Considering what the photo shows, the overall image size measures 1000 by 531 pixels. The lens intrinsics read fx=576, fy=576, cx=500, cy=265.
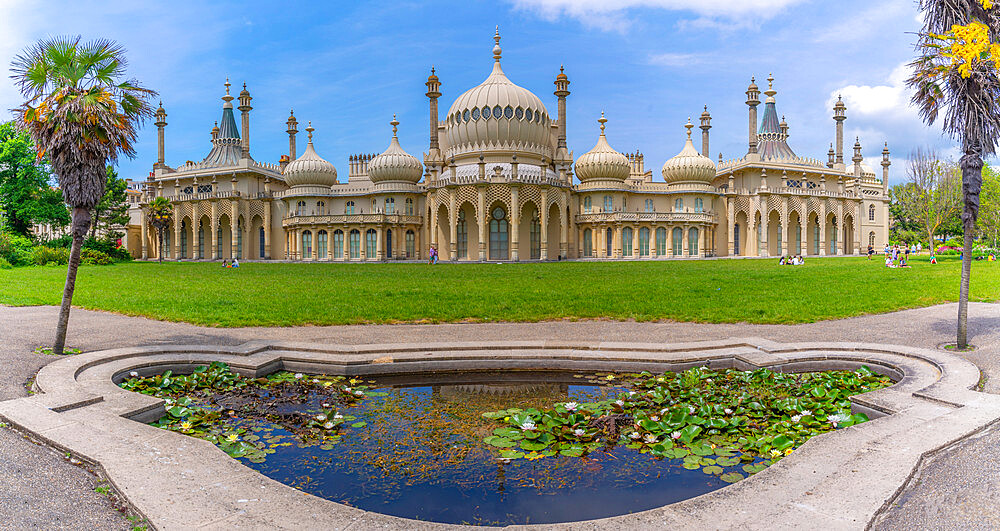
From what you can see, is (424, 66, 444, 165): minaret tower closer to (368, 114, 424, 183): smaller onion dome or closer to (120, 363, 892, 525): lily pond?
(368, 114, 424, 183): smaller onion dome

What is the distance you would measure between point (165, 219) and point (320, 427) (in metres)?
60.5

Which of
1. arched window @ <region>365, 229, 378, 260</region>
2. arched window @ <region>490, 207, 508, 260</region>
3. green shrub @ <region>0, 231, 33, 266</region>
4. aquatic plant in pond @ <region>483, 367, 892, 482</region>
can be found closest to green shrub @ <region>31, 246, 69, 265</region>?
green shrub @ <region>0, 231, 33, 266</region>

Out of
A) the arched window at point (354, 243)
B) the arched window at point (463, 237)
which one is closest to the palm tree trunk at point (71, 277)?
the arched window at point (463, 237)

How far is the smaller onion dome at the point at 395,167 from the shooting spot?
54.2 m

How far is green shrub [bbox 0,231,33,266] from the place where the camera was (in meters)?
37.7

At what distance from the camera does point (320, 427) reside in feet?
19.6

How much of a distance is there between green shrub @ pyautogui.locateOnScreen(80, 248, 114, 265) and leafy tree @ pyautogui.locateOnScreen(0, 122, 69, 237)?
3907mm

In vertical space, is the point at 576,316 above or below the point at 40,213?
below

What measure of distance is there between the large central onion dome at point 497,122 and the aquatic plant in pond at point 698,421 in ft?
147

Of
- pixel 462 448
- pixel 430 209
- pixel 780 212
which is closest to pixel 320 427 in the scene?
pixel 462 448

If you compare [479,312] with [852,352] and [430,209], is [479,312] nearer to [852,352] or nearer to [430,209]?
[852,352]

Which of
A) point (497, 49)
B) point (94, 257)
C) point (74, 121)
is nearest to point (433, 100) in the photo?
point (497, 49)

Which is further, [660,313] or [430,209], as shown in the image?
[430,209]

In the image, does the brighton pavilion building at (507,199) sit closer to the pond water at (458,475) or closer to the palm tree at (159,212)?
the palm tree at (159,212)
